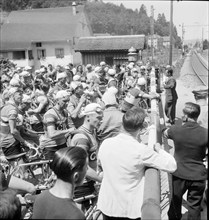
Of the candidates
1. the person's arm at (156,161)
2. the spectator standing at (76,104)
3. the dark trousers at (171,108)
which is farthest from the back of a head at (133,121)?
the dark trousers at (171,108)

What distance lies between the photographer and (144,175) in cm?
299

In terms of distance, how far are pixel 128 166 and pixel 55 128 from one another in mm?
2291

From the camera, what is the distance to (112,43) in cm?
2572

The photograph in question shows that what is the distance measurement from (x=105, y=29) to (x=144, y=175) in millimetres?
91003

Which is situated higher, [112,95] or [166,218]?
[112,95]

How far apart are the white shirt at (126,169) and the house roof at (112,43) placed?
2084 centimetres

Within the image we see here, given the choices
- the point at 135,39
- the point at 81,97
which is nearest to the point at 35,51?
the point at 135,39

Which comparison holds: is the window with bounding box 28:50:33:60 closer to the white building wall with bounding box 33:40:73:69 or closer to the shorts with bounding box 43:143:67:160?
the white building wall with bounding box 33:40:73:69

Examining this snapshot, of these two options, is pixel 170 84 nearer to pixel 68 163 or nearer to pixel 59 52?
pixel 68 163

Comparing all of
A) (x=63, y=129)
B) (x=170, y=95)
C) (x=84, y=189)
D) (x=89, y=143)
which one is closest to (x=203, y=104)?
(x=89, y=143)

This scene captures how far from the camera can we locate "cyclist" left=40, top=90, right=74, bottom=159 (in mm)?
4840

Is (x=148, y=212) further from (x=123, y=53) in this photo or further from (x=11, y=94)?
(x=123, y=53)

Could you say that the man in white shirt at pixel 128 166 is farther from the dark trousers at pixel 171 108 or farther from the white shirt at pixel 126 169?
the dark trousers at pixel 171 108

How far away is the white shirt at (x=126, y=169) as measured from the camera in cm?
290
